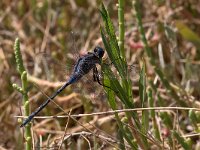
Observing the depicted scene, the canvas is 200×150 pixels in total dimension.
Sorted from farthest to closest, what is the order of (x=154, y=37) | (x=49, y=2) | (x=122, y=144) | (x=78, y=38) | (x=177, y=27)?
1. (x=49, y=2)
2. (x=78, y=38)
3. (x=154, y=37)
4. (x=177, y=27)
5. (x=122, y=144)

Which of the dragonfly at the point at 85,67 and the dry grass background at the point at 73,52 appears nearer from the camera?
the dragonfly at the point at 85,67

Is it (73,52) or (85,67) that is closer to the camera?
(85,67)

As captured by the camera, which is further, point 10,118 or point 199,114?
point 10,118

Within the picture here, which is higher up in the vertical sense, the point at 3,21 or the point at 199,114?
the point at 3,21

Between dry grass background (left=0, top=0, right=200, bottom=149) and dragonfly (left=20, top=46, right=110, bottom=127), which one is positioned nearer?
dragonfly (left=20, top=46, right=110, bottom=127)

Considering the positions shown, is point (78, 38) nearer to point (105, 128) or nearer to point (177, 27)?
point (177, 27)

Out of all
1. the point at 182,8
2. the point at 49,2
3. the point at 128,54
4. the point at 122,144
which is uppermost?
the point at 49,2

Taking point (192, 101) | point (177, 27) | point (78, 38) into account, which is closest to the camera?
point (192, 101)

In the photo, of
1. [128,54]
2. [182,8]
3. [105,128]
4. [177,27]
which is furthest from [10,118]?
[182,8]
